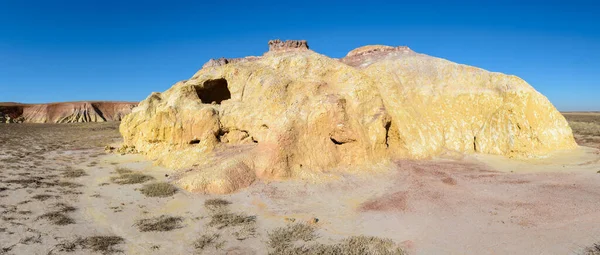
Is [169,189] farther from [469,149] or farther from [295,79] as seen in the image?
[469,149]

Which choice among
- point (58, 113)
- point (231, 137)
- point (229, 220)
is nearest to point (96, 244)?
point (229, 220)

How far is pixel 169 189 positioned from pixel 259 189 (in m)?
3.01

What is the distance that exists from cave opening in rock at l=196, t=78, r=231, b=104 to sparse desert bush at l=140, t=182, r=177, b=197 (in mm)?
7462

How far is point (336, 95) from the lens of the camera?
14609 mm

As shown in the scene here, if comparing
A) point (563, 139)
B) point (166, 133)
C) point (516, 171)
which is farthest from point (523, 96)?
point (166, 133)

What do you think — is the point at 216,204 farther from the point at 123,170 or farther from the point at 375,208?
the point at 123,170

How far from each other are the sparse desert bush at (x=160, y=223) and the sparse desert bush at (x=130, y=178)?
4.45m

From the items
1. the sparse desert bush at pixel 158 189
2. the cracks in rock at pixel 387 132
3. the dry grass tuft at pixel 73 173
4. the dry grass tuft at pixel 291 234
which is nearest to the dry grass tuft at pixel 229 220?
the dry grass tuft at pixel 291 234

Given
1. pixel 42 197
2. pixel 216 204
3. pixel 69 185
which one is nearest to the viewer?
pixel 216 204

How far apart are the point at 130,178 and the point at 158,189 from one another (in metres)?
2.52

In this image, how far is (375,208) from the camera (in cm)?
949

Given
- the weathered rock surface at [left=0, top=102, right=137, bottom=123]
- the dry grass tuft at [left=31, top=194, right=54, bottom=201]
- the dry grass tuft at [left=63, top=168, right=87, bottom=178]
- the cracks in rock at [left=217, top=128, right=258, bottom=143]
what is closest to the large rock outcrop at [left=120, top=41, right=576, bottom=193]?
the cracks in rock at [left=217, top=128, right=258, bottom=143]

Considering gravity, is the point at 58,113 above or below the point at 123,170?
above

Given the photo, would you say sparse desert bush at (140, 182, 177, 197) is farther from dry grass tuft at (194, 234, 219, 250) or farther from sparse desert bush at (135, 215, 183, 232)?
dry grass tuft at (194, 234, 219, 250)
